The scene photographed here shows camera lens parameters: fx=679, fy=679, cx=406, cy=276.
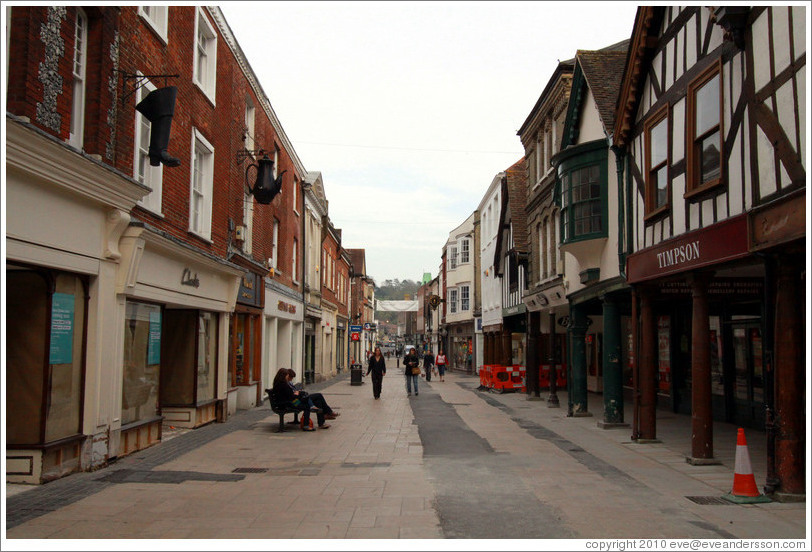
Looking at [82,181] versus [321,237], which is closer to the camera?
[82,181]

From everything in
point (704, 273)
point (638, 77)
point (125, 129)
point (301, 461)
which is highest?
point (638, 77)

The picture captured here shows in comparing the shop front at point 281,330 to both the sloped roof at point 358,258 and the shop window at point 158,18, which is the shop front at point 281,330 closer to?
the shop window at point 158,18

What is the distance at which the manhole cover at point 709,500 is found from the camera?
7817 millimetres

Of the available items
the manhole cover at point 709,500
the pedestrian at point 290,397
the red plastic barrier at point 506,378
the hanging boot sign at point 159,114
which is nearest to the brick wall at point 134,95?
the hanging boot sign at point 159,114

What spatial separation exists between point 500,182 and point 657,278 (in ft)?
76.1

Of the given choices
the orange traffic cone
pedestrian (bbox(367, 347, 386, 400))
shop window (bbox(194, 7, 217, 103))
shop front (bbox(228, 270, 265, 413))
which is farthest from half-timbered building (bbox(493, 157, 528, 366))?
the orange traffic cone

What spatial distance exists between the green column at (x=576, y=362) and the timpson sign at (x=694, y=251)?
4.71 meters

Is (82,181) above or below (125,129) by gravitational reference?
below

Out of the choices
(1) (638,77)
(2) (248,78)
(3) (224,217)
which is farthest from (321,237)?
(1) (638,77)

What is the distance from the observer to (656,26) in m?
12.0

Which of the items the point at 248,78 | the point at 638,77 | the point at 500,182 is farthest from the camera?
the point at 500,182

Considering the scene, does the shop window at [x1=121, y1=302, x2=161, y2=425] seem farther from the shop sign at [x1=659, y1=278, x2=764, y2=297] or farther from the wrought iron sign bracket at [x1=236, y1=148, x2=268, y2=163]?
the shop sign at [x1=659, y1=278, x2=764, y2=297]

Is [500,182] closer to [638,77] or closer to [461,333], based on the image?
[461,333]

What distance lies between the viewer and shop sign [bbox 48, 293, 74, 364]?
28.3ft
